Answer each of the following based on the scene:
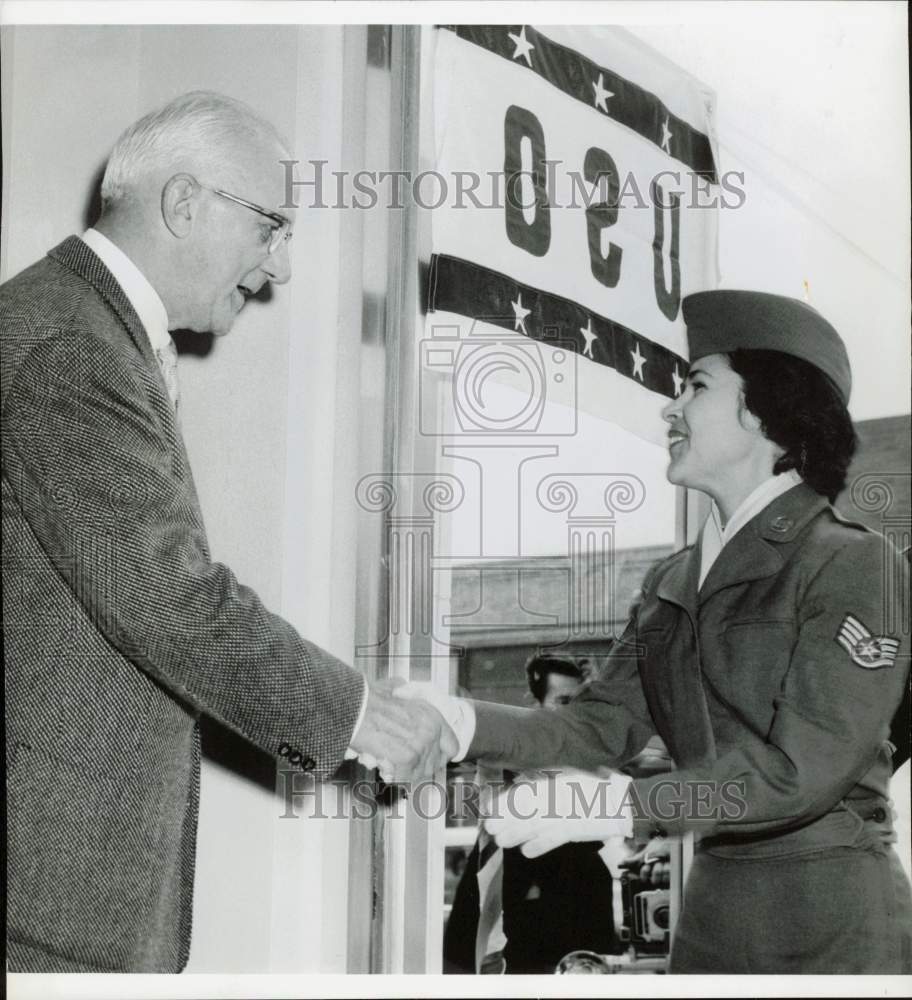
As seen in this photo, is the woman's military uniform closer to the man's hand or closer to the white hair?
the man's hand

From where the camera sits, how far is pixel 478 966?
7.11ft

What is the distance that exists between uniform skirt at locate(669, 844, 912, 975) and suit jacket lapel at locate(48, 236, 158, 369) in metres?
1.31

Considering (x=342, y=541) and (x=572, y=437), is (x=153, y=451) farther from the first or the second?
(x=572, y=437)

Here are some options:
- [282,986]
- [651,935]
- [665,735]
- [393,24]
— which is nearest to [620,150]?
[393,24]

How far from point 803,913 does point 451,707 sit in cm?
70

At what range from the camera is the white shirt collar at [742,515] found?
7.20ft

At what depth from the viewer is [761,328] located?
223 cm

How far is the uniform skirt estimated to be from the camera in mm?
2090

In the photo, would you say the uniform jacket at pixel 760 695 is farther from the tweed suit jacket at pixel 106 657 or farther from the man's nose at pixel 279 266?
the man's nose at pixel 279 266

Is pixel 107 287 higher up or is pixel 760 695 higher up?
pixel 107 287

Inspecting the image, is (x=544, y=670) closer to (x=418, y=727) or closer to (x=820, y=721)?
(x=418, y=727)

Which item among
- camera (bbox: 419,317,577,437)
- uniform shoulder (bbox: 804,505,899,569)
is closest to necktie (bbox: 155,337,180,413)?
camera (bbox: 419,317,577,437)

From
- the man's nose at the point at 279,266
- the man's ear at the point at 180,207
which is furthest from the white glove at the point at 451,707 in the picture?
the man's ear at the point at 180,207

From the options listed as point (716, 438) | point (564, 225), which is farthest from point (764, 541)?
point (564, 225)
